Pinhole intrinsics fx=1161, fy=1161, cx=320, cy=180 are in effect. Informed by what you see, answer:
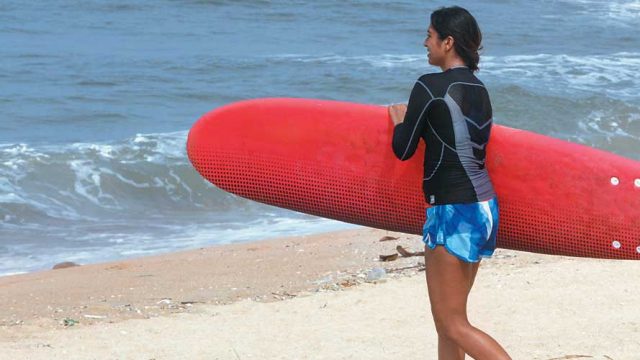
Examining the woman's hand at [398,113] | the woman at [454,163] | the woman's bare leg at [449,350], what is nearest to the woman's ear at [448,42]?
the woman at [454,163]

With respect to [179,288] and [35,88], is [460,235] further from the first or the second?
[35,88]

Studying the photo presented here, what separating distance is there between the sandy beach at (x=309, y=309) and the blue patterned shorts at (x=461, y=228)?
120 centimetres

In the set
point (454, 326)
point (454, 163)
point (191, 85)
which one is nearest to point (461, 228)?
point (454, 163)

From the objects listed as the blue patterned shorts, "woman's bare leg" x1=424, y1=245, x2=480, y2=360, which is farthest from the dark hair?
"woman's bare leg" x1=424, y1=245, x2=480, y2=360

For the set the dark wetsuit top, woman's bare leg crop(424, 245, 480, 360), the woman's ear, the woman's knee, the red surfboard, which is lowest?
woman's bare leg crop(424, 245, 480, 360)

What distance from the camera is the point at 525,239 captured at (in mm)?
4160

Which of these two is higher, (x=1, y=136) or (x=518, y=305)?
(x=518, y=305)

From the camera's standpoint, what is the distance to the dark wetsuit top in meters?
3.44

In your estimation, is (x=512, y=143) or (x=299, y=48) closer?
(x=512, y=143)

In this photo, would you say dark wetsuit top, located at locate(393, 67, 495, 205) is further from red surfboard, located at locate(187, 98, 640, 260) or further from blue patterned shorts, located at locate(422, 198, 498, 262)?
red surfboard, located at locate(187, 98, 640, 260)

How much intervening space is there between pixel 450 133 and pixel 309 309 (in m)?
2.23

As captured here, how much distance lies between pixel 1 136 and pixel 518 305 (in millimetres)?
8285

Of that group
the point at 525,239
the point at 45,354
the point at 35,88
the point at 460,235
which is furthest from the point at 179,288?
the point at 35,88

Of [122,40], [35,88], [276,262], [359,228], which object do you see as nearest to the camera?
[276,262]
